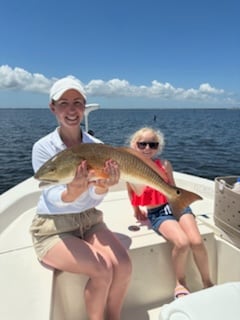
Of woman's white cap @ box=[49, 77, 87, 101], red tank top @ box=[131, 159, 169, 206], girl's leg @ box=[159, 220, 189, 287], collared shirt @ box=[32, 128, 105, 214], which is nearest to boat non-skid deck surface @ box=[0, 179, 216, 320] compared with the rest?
girl's leg @ box=[159, 220, 189, 287]

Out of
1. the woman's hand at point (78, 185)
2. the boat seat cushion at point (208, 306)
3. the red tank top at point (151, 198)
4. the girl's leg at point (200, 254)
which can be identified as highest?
the woman's hand at point (78, 185)

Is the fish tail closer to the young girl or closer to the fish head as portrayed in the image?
the young girl

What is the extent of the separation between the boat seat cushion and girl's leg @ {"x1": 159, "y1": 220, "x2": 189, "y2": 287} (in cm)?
89

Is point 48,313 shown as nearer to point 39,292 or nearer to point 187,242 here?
point 39,292

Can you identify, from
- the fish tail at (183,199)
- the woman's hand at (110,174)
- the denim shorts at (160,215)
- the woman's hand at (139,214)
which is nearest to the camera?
the woman's hand at (110,174)

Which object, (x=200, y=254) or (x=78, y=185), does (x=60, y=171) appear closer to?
(x=78, y=185)

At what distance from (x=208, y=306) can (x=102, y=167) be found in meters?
1.11

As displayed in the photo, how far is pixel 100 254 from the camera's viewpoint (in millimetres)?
2367

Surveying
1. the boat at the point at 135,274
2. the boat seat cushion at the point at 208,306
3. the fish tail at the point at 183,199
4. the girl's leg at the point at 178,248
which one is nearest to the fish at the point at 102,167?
the fish tail at the point at 183,199

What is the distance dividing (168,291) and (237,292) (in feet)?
4.29

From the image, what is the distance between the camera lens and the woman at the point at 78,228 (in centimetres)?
226

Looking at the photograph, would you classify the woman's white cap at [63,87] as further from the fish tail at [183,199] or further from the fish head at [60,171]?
the fish tail at [183,199]

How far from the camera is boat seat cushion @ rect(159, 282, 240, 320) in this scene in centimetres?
179

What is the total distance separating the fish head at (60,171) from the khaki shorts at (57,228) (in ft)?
1.52
